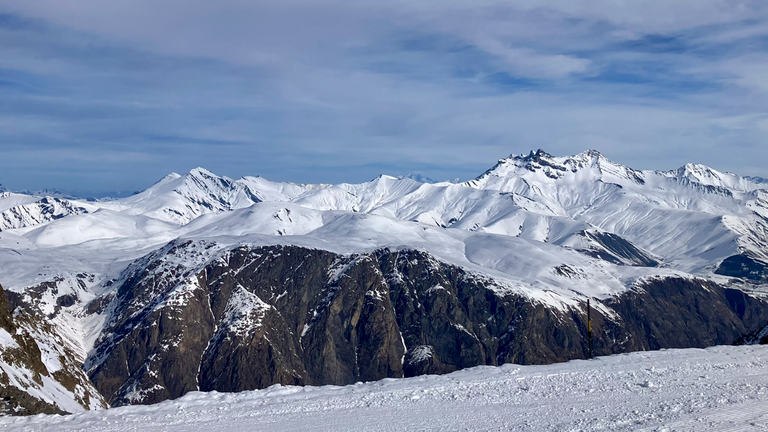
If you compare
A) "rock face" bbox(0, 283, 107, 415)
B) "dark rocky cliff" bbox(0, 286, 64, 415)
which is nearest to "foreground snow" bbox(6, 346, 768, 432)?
"dark rocky cliff" bbox(0, 286, 64, 415)

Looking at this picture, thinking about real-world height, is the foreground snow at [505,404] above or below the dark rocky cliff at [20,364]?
above

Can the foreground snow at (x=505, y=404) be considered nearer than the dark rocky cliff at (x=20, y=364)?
Yes

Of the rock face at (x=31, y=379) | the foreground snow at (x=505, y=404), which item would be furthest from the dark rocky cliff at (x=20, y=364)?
the foreground snow at (x=505, y=404)

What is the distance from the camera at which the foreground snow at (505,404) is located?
80.9 ft

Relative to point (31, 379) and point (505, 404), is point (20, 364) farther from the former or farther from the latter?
point (505, 404)

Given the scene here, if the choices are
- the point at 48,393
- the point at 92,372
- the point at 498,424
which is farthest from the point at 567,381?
the point at 92,372

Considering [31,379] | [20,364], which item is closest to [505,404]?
[31,379]

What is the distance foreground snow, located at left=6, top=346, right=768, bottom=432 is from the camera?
971 inches

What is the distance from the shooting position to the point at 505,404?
27531mm

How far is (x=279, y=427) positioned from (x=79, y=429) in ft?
26.0

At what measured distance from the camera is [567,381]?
101ft

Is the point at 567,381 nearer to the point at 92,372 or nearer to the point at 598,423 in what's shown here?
the point at 598,423

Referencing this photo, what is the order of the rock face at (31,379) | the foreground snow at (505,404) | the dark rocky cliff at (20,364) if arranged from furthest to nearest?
the rock face at (31,379)
the dark rocky cliff at (20,364)
the foreground snow at (505,404)

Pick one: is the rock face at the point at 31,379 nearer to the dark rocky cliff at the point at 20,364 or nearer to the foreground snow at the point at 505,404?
A: the dark rocky cliff at the point at 20,364
